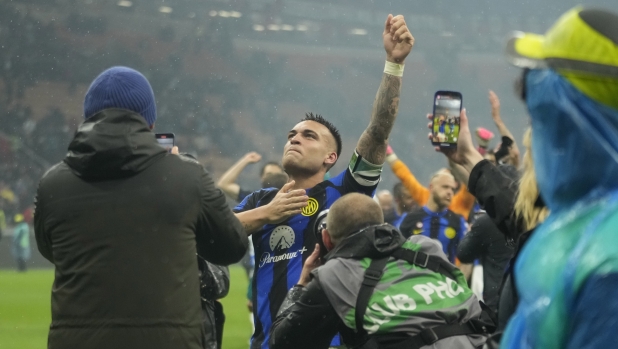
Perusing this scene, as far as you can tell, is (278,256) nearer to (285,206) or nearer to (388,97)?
(285,206)

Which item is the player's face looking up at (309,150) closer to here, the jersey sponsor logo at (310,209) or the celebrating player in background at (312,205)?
the celebrating player in background at (312,205)

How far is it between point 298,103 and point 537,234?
39.1 metres

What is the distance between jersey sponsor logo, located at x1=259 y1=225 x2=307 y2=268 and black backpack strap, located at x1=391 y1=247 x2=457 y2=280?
119 cm

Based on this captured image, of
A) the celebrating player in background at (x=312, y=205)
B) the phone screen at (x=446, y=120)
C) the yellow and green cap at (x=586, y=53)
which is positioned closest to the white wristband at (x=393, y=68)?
the celebrating player in background at (x=312, y=205)

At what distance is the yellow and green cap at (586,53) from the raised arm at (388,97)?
2669 mm

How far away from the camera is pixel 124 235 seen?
2.45 meters

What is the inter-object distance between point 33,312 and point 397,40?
13.2 meters

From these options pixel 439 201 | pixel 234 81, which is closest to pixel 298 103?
pixel 234 81

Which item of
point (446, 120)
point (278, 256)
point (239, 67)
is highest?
point (446, 120)

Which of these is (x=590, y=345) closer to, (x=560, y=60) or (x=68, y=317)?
(x=560, y=60)

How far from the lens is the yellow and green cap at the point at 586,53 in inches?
44.9

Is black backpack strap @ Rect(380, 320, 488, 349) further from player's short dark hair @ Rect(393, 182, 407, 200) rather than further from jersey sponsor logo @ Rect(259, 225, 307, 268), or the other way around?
player's short dark hair @ Rect(393, 182, 407, 200)

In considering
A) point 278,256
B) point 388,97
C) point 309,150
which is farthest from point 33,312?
point 388,97

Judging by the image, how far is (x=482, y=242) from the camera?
5.73 m
